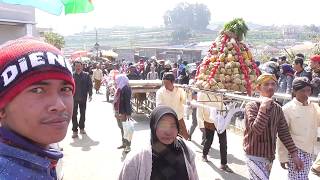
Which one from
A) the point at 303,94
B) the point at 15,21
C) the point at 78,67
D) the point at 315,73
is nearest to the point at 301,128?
the point at 303,94

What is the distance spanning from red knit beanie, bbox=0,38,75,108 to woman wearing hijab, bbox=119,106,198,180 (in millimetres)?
1747

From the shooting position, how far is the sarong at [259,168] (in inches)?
164

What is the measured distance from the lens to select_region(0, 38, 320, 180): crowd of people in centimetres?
122

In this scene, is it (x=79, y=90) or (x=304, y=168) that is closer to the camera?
(x=304, y=168)

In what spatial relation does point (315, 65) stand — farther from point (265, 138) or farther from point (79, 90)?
point (79, 90)

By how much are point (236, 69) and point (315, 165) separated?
2641mm

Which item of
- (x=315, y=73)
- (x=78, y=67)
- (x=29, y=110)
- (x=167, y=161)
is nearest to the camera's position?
(x=29, y=110)

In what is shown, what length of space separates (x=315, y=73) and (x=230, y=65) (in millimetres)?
1540

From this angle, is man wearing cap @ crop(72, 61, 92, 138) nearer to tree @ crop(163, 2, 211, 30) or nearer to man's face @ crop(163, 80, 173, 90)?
man's face @ crop(163, 80, 173, 90)

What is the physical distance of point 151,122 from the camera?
11.1 feet

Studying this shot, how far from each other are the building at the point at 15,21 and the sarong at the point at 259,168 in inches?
421

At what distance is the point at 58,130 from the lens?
4.12ft

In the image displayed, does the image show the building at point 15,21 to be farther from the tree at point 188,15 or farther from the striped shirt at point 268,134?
the tree at point 188,15

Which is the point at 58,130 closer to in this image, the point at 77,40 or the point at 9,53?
the point at 9,53
